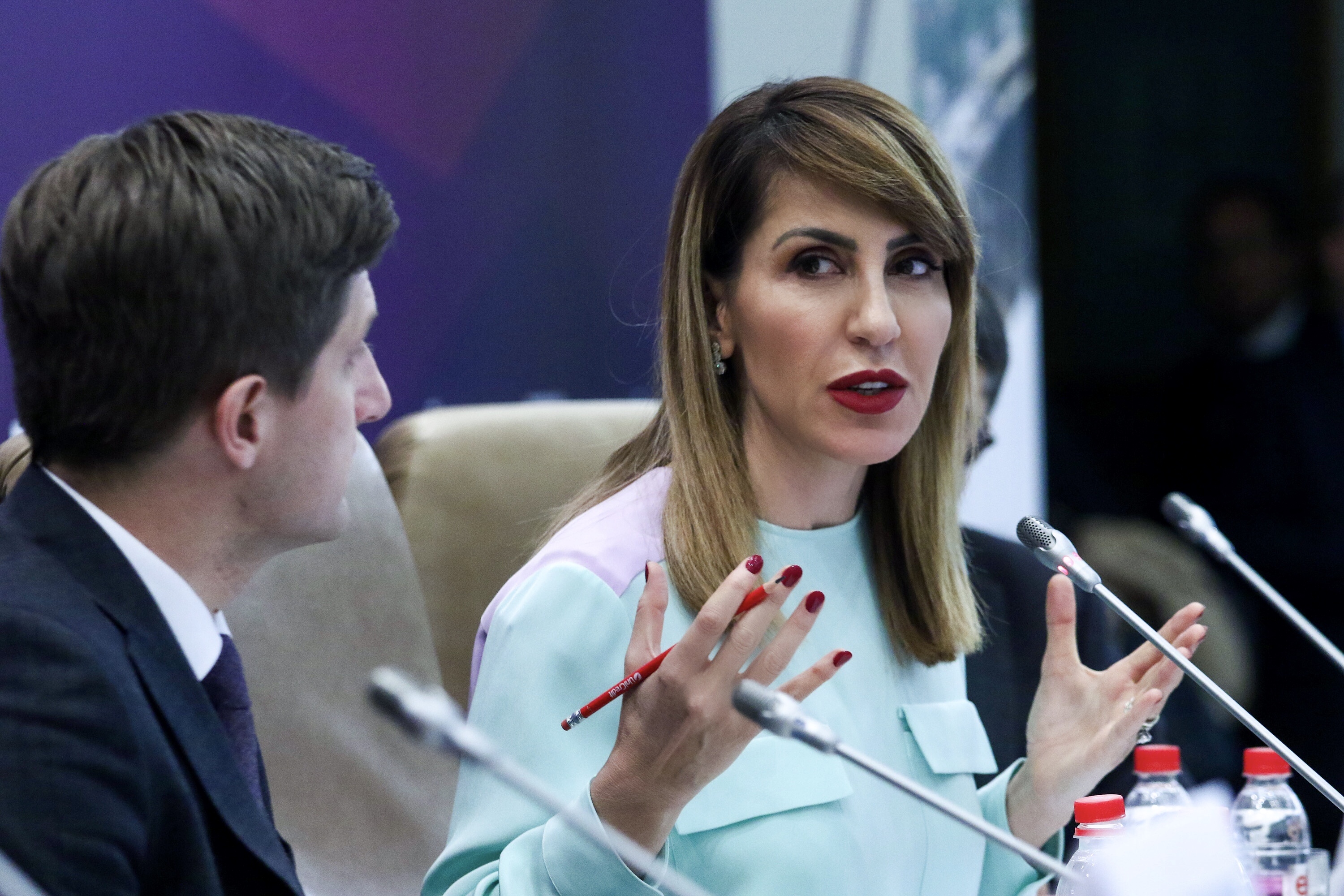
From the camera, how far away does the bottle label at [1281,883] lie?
1.24 metres

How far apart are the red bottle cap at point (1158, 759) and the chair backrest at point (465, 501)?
0.83 meters

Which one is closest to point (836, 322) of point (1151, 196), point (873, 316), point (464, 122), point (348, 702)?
point (873, 316)

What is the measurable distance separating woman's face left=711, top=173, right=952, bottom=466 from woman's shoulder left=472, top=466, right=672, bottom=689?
0.52 feet

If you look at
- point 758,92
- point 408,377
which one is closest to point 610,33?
point 408,377

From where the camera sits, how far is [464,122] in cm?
226

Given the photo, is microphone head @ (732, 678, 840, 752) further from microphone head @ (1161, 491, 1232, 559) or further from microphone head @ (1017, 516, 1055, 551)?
microphone head @ (1161, 491, 1232, 559)

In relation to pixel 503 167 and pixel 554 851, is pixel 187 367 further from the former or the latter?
pixel 503 167

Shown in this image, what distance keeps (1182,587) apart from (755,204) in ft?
7.40

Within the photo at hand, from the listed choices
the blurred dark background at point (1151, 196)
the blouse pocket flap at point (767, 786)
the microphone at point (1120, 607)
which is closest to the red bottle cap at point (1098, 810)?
the microphone at point (1120, 607)

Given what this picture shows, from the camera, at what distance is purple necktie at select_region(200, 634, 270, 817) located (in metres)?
A: 1.10

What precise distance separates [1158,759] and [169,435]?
2.95ft

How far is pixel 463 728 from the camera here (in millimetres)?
729

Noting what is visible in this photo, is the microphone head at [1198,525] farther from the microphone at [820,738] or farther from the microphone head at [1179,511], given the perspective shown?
the microphone at [820,738]

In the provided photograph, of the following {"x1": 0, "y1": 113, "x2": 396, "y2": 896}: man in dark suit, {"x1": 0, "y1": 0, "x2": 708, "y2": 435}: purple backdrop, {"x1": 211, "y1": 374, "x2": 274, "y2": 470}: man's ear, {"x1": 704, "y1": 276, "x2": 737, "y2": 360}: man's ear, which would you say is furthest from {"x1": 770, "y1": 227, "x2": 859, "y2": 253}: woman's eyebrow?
{"x1": 211, "y1": 374, "x2": 274, "y2": 470}: man's ear
